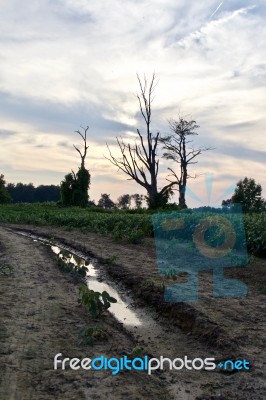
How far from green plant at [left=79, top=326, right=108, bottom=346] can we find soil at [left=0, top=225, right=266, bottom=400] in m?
0.06

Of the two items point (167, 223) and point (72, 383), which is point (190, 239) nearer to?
point (167, 223)

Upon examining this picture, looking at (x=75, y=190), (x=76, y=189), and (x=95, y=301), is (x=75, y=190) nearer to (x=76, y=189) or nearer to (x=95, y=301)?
(x=76, y=189)

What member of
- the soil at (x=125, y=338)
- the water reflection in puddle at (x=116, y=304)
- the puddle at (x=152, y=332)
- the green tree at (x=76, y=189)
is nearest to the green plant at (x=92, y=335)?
the soil at (x=125, y=338)

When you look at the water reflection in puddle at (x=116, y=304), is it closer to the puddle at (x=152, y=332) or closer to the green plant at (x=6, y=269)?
the puddle at (x=152, y=332)

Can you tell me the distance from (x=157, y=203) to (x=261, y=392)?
31.1 metres

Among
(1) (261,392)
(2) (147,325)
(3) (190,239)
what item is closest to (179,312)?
(2) (147,325)

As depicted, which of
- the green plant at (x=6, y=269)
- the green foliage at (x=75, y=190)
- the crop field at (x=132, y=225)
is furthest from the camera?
the green foliage at (x=75, y=190)

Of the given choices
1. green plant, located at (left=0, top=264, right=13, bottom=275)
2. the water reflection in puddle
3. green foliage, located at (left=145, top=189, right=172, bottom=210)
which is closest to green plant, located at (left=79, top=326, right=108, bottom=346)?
the water reflection in puddle

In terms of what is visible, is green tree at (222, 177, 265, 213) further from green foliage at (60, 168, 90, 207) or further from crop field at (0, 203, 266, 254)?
crop field at (0, 203, 266, 254)

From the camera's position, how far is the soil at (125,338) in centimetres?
366

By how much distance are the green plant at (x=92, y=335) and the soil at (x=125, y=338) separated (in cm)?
6

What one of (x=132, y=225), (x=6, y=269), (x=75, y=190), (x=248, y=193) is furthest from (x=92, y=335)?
(x=248, y=193)

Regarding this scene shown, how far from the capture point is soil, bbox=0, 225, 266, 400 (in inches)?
144

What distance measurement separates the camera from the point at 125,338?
196 inches
